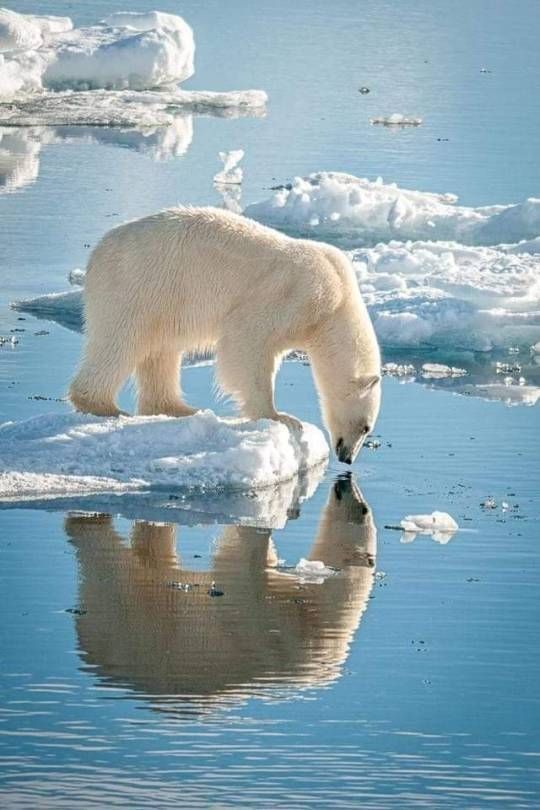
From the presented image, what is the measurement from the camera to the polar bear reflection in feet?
23.3

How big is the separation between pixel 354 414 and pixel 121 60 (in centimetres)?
2054

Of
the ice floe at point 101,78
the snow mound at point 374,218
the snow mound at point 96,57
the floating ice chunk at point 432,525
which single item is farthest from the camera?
the snow mound at point 96,57

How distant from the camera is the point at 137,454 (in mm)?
9945

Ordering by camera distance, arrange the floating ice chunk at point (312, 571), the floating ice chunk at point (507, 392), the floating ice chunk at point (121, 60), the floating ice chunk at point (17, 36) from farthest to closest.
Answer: the floating ice chunk at point (17, 36) → the floating ice chunk at point (121, 60) → the floating ice chunk at point (507, 392) → the floating ice chunk at point (312, 571)

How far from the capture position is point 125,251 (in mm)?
10453

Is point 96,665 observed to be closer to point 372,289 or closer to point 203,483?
point 203,483

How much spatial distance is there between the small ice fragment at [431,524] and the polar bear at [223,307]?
1.33 metres

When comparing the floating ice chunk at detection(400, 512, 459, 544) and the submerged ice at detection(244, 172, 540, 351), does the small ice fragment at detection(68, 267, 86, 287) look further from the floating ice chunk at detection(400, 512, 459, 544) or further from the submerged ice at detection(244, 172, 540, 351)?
the floating ice chunk at detection(400, 512, 459, 544)

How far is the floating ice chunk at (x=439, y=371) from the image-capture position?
1360cm

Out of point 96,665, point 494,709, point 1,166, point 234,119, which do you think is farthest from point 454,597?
point 234,119

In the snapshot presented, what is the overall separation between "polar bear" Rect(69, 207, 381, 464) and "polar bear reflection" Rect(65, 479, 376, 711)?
1.34 m

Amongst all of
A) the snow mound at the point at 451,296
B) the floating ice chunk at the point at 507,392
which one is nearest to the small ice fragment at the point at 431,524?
the floating ice chunk at the point at 507,392

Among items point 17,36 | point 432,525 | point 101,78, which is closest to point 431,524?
point 432,525

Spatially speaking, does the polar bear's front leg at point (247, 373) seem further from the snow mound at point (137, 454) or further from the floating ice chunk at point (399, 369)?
the floating ice chunk at point (399, 369)
